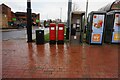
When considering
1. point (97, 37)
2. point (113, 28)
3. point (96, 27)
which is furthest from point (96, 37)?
point (113, 28)

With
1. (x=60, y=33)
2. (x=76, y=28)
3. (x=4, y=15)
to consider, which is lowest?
(x=60, y=33)

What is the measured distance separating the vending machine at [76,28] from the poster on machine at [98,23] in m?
0.85

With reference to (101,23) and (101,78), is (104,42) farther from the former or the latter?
(101,78)

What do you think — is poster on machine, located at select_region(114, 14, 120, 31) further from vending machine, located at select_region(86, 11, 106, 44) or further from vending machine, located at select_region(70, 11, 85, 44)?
vending machine, located at select_region(70, 11, 85, 44)

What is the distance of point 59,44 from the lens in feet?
30.9

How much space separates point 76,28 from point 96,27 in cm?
131

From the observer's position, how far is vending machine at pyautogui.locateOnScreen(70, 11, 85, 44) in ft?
31.7

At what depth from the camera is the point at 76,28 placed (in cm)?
973

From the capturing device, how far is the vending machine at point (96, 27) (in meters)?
9.09

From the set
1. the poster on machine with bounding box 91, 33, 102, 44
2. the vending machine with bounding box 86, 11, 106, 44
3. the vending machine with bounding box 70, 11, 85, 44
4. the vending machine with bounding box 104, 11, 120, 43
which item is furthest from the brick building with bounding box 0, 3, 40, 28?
the vending machine with bounding box 104, 11, 120, 43

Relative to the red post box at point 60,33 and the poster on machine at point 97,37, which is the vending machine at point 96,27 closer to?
the poster on machine at point 97,37

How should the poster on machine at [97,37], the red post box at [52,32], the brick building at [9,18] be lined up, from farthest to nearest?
the brick building at [9,18]
the poster on machine at [97,37]
the red post box at [52,32]

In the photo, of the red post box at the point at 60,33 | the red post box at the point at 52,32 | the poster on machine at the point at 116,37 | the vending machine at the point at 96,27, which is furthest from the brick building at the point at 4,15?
the poster on machine at the point at 116,37

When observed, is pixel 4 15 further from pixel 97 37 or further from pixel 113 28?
pixel 113 28
